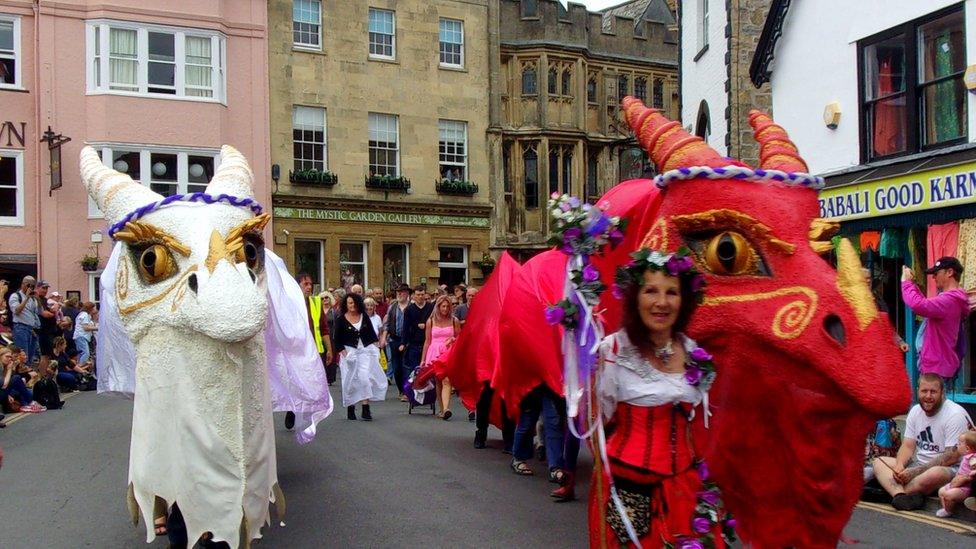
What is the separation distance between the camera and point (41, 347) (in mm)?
16172

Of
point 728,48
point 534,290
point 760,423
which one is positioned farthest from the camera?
point 728,48

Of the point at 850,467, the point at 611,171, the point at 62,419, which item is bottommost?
the point at 62,419

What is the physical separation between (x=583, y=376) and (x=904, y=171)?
887cm

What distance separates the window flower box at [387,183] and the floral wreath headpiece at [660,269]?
78.1 ft

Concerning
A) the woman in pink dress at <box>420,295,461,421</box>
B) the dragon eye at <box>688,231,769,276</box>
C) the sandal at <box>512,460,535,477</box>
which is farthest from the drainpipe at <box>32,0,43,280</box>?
the dragon eye at <box>688,231,769,276</box>

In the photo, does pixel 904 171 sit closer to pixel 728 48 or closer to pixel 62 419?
pixel 728 48

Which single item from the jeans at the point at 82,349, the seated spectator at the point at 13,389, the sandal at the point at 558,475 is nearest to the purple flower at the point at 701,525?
the sandal at the point at 558,475

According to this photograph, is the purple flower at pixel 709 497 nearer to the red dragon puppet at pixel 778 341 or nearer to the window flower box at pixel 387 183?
the red dragon puppet at pixel 778 341

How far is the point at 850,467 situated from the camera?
4.49 m

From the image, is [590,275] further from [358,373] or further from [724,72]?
[724,72]

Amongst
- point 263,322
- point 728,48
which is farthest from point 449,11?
point 263,322

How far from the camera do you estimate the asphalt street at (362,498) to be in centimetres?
683

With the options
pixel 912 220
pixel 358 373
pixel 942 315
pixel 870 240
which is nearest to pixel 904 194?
pixel 912 220

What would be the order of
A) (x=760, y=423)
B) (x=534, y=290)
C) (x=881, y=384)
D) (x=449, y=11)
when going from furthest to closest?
(x=449, y=11), (x=534, y=290), (x=760, y=423), (x=881, y=384)
